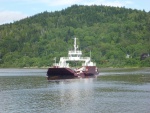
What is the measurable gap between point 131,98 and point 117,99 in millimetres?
2484

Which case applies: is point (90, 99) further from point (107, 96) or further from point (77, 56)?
point (77, 56)

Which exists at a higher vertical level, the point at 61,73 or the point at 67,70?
the point at 67,70

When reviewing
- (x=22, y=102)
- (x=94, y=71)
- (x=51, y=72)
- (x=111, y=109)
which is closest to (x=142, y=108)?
(x=111, y=109)

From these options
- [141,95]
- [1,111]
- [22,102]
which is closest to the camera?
[1,111]

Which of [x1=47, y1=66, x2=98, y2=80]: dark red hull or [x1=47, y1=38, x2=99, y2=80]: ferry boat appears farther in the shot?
[x1=47, y1=38, x2=99, y2=80]: ferry boat

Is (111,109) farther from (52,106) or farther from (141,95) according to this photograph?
(141,95)

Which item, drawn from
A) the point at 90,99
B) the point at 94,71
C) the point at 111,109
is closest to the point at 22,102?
the point at 90,99

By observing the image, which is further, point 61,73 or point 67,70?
point 61,73

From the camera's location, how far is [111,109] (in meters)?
45.0

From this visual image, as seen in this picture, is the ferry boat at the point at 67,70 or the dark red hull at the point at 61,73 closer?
the dark red hull at the point at 61,73

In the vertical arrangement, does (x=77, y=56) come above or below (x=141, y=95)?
above

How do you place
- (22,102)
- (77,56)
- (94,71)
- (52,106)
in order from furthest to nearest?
1. (94,71)
2. (77,56)
3. (22,102)
4. (52,106)

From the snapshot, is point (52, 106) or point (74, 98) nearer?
point (52, 106)

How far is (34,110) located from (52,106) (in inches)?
143
